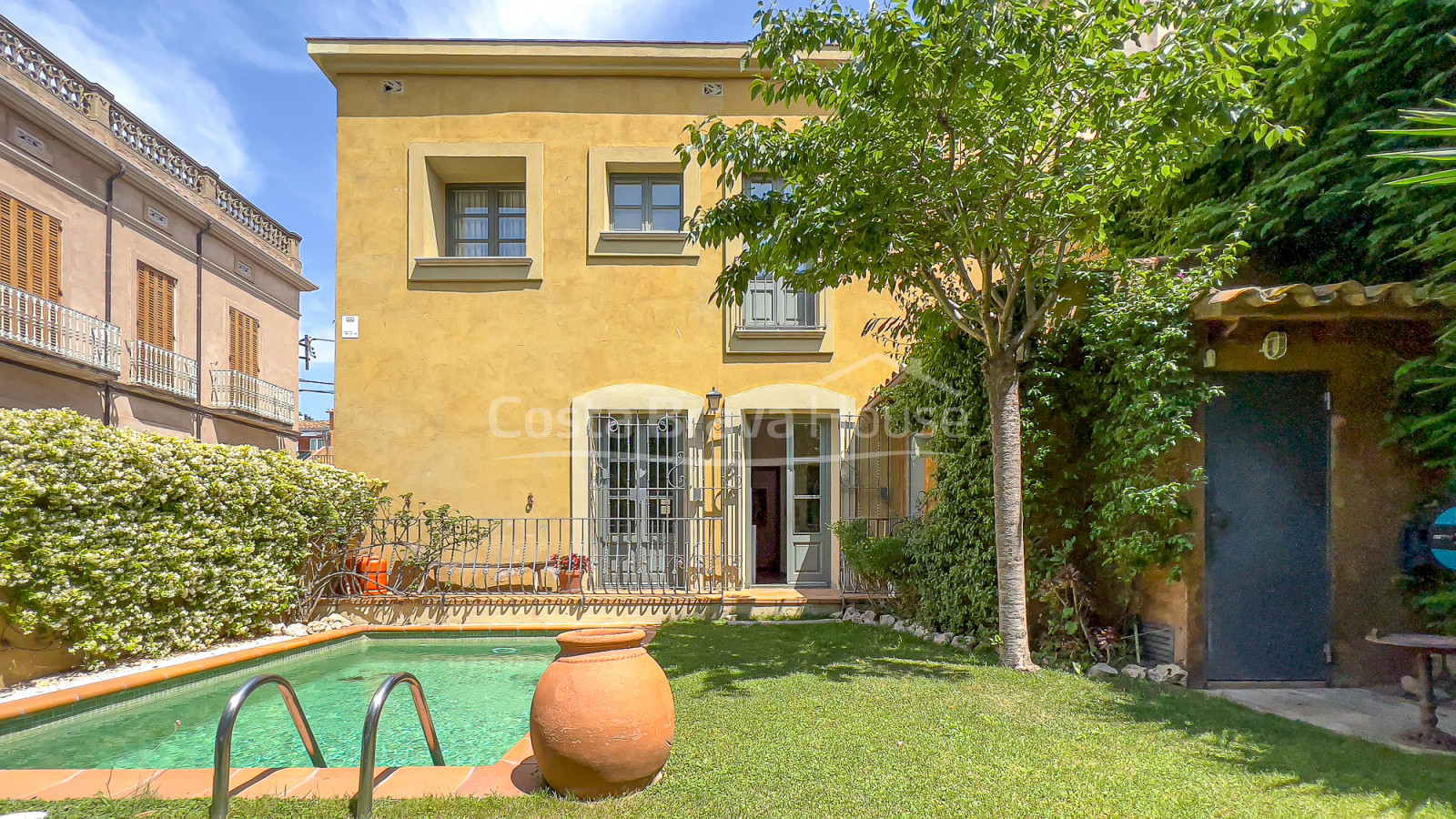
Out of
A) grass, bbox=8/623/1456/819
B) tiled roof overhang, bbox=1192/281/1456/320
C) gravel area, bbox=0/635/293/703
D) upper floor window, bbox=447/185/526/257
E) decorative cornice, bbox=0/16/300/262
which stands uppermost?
decorative cornice, bbox=0/16/300/262

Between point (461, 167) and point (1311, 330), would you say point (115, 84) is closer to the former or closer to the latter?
point (461, 167)

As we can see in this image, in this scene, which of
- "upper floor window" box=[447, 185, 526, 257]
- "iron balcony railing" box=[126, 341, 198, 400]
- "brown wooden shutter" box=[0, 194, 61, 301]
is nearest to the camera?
"upper floor window" box=[447, 185, 526, 257]

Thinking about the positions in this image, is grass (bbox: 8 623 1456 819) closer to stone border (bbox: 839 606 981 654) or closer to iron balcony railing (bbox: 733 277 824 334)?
stone border (bbox: 839 606 981 654)

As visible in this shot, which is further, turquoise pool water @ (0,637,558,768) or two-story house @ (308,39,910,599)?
two-story house @ (308,39,910,599)

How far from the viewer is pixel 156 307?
14266mm

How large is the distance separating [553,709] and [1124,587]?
463cm

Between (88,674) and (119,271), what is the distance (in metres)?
11.1

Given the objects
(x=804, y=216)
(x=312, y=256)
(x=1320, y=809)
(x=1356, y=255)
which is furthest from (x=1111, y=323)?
(x=312, y=256)

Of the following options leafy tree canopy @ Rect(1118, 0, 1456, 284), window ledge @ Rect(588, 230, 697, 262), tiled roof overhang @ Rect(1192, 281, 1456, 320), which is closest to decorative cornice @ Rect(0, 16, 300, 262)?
window ledge @ Rect(588, 230, 697, 262)

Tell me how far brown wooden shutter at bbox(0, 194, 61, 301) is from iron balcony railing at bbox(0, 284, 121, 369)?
0.76 ft

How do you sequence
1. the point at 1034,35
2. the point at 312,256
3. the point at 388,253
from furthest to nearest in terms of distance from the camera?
the point at 312,256 → the point at 388,253 → the point at 1034,35

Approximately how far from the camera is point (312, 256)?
2206cm

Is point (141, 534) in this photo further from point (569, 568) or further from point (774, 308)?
point (774, 308)

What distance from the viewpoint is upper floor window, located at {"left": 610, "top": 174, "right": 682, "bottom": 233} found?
9.44m
